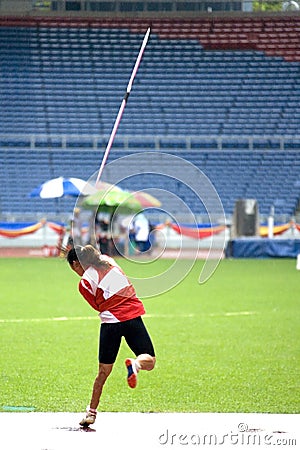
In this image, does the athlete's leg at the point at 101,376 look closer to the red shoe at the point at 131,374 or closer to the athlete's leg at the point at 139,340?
the athlete's leg at the point at 139,340

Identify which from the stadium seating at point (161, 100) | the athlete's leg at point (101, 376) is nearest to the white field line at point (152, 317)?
the athlete's leg at point (101, 376)

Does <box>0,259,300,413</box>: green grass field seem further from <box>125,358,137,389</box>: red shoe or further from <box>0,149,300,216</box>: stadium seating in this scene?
<box>0,149,300,216</box>: stadium seating

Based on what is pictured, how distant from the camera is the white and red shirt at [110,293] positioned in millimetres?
4414

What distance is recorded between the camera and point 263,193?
72.3ft

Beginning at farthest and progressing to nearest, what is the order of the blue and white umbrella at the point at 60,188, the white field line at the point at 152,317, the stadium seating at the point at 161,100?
the stadium seating at the point at 161,100 → the blue and white umbrella at the point at 60,188 → the white field line at the point at 152,317

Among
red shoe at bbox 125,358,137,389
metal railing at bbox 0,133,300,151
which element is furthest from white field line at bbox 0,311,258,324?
metal railing at bbox 0,133,300,151

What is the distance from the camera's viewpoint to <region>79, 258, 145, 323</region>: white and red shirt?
4.41 meters

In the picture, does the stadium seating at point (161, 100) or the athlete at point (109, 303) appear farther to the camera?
the stadium seating at point (161, 100)

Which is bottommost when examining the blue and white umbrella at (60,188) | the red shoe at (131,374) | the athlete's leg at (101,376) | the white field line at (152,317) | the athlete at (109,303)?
the blue and white umbrella at (60,188)

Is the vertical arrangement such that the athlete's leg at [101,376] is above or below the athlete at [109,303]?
below

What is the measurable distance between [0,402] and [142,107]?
19.4 meters

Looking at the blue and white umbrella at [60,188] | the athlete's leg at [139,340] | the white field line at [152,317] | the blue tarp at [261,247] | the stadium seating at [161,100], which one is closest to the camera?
the athlete's leg at [139,340]

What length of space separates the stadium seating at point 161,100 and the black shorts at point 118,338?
17.2 metres

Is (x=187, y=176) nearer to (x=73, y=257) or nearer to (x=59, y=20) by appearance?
(x=73, y=257)
